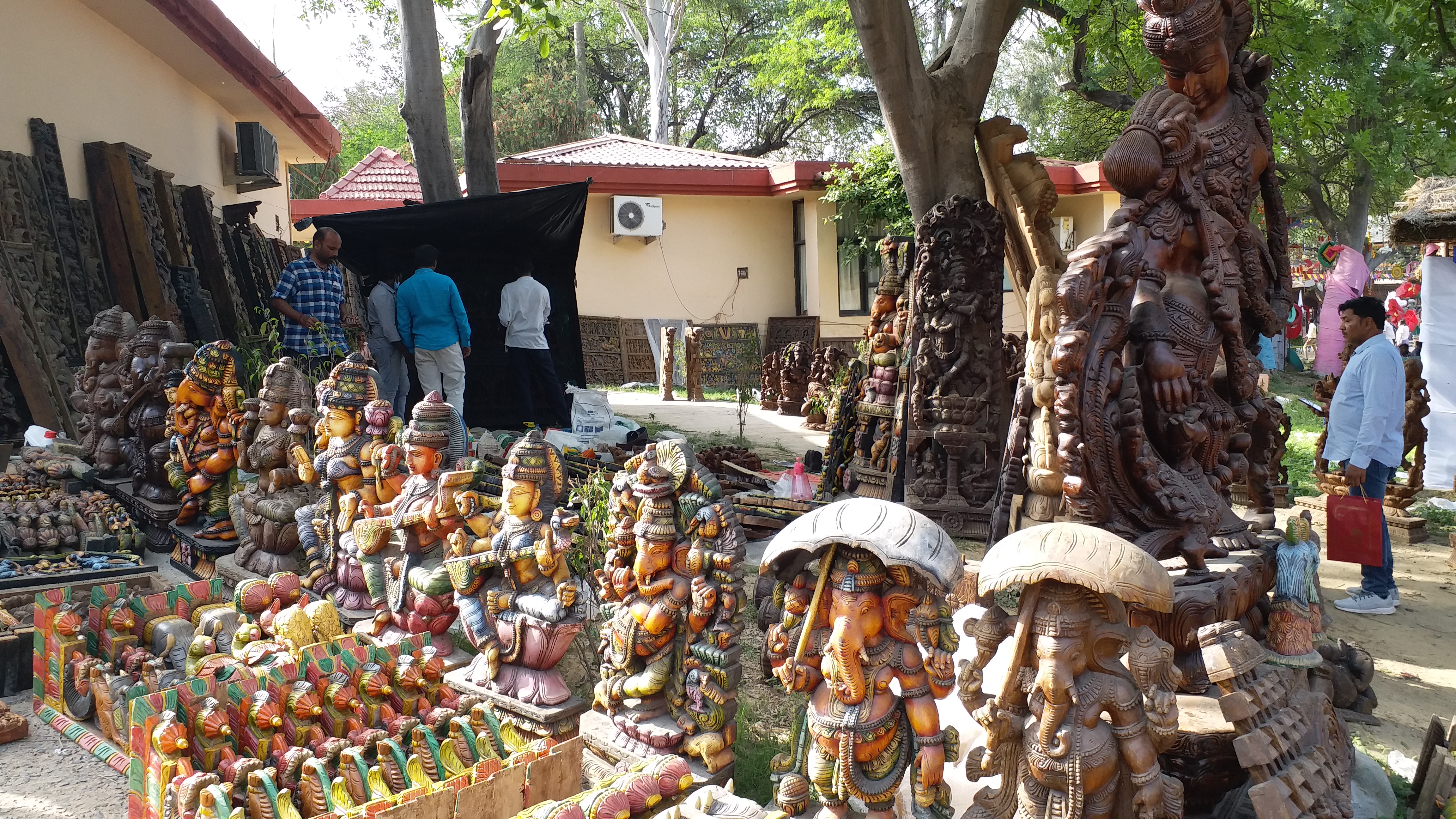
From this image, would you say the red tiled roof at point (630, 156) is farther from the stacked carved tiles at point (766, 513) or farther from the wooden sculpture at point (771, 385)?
the stacked carved tiles at point (766, 513)

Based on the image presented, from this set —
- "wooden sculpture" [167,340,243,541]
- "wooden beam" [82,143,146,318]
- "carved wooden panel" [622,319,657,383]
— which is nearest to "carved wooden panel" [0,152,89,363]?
"wooden beam" [82,143,146,318]

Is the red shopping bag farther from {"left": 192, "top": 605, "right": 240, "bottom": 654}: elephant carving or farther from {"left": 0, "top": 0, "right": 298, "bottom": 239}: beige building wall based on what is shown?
{"left": 0, "top": 0, "right": 298, "bottom": 239}: beige building wall

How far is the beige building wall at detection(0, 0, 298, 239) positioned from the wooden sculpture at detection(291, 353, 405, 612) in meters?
5.08

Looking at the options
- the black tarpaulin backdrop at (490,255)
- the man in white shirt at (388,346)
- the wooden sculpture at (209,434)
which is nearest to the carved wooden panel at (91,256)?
the black tarpaulin backdrop at (490,255)

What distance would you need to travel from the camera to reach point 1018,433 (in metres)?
3.65

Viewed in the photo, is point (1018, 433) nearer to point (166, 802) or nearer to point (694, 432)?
point (166, 802)

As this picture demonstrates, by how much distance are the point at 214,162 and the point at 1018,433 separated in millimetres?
11647

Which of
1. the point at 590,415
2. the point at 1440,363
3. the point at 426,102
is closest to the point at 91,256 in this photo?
the point at 426,102

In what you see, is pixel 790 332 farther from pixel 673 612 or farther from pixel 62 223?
pixel 673 612

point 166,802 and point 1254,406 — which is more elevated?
point 1254,406

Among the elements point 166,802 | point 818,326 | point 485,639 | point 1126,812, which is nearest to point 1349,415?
point 1126,812

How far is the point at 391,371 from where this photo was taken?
805 cm

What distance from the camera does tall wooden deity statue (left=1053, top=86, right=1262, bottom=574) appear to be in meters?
3.23

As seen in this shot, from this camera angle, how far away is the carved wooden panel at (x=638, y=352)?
1738cm
